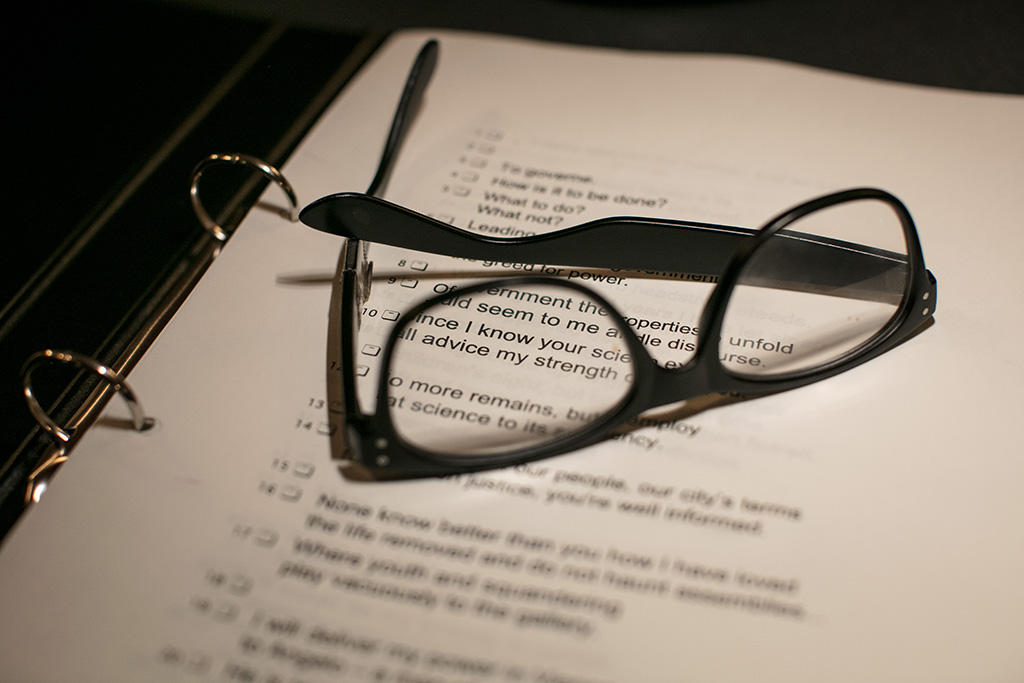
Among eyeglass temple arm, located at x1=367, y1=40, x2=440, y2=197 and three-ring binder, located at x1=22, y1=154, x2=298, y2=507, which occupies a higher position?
eyeglass temple arm, located at x1=367, y1=40, x2=440, y2=197

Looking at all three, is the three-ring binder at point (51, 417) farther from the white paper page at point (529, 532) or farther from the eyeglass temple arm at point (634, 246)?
the eyeglass temple arm at point (634, 246)

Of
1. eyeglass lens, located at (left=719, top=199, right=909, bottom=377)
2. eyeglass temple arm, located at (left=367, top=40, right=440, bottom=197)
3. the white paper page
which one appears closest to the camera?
the white paper page

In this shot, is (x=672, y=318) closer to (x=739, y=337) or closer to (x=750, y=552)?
(x=739, y=337)

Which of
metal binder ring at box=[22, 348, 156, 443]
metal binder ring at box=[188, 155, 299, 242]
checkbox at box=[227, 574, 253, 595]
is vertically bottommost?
checkbox at box=[227, 574, 253, 595]

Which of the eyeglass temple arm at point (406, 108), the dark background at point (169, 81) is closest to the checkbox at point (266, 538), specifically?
the dark background at point (169, 81)

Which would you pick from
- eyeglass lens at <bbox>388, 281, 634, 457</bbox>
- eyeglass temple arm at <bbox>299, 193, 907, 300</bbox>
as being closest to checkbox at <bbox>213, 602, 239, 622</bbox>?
eyeglass lens at <bbox>388, 281, 634, 457</bbox>

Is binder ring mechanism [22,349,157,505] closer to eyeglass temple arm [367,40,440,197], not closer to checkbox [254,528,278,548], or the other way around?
checkbox [254,528,278,548]

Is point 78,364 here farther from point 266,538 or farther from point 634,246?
point 634,246

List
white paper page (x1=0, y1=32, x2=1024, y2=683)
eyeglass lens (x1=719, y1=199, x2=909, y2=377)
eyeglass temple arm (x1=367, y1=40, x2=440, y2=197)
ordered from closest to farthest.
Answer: white paper page (x1=0, y1=32, x2=1024, y2=683), eyeglass lens (x1=719, y1=199, x2=909, y2=377), eyeglass temple arm (x1=367, y1=40, x2=440, y2=197)

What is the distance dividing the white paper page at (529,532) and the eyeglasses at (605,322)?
0.05 ft

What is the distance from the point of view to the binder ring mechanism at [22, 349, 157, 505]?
41 cm

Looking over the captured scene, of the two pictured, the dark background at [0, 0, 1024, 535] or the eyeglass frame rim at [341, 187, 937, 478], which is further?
the dark background at [0, 0, 1024, 535]

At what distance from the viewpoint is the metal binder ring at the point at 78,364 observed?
0.41m

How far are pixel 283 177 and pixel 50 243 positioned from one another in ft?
0.51
